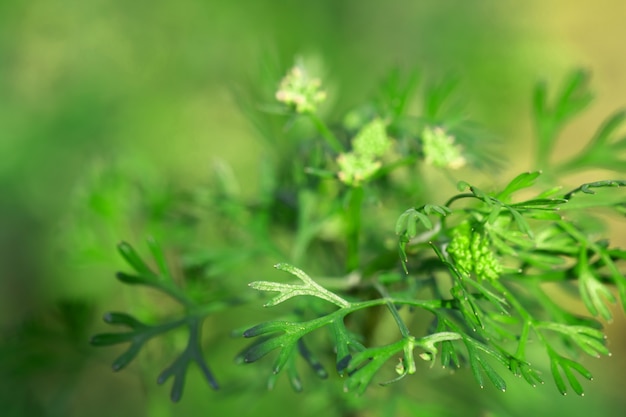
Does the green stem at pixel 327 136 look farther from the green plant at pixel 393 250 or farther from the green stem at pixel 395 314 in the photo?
the green stem at pixel 395 314

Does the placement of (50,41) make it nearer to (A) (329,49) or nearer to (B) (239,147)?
(B) (239,147)

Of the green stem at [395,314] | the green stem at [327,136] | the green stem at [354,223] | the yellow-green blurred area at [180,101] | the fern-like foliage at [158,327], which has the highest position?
the yellow-green blurred area at [180,101]

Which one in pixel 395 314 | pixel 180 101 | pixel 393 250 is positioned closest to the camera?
pixel 395 314

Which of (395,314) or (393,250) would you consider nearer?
(395,314)

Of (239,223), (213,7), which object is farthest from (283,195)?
(213,7)

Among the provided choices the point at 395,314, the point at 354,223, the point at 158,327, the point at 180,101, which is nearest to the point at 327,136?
the point at 354,223

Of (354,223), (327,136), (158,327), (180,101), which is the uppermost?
(180,101)

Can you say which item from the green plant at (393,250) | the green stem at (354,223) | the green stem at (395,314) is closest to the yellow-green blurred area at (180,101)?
the green plant at (393,250)

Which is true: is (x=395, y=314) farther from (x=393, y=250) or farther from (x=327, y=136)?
(x=327, y=136)
